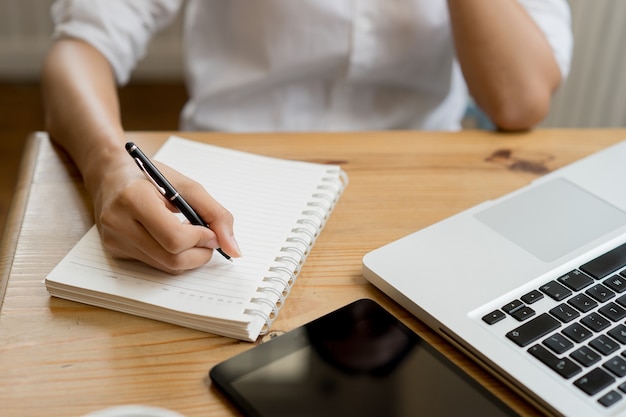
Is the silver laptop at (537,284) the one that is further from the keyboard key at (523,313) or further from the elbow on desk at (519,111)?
the elbow on desk at (519,111)

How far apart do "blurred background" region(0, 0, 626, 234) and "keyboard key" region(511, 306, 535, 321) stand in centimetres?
140

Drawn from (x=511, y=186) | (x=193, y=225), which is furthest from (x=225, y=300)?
(x=511, y=186)

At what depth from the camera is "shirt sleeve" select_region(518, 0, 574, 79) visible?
38.7 inches

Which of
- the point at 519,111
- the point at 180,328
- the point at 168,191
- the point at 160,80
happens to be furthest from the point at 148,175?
the point at 160,80

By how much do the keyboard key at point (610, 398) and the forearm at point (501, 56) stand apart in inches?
18.9

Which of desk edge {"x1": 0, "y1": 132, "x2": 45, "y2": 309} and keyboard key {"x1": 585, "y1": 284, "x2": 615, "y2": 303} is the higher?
keyboard key {"x1": 585, "y1": 284, "x2": 615, "y2": 303}

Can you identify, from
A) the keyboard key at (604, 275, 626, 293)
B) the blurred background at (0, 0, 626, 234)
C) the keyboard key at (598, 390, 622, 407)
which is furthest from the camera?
the blurred background at (0, 0, 626, 234)

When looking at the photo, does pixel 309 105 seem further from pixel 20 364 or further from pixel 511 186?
pixel 20 364

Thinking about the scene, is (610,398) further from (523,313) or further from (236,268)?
(236,268)

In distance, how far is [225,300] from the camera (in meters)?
0.56

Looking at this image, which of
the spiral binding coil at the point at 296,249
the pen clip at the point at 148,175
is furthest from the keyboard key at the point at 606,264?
the pen clip at the point at 148,175

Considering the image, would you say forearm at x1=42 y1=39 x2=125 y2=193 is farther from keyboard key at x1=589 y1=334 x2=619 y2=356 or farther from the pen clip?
keyboard key at x1=589 y1=334 x2=619 y2=356

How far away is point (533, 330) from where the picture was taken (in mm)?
522

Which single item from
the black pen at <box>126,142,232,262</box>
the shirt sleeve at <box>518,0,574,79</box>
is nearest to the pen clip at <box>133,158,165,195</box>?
the black pen at <box>126,142,232,262</box>
